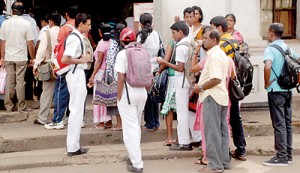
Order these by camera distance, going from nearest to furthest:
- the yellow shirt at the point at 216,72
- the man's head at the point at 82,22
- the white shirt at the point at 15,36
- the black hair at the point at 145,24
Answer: the yellow shirt at the point at 216,72 → the man's head at the point at 82,22 → the black hair at the point at 145,24 → the white shirt at the point at 15,36

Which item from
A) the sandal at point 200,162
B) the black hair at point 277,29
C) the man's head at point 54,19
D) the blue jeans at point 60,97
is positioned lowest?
the sandal at point 200,162

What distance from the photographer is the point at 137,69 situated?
623cm

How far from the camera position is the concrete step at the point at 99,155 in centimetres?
684

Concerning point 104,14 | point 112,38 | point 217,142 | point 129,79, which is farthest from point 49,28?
point 104,14

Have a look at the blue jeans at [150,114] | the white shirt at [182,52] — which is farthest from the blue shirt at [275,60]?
the blue jeans at [150,114]

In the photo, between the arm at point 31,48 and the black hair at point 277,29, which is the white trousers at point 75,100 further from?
the black hair at point 277,29

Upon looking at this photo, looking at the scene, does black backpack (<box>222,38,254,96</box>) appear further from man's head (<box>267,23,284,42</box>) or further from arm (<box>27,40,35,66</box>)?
arm (<box>27,40,35,66</box>)

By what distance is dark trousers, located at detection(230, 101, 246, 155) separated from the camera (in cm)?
705

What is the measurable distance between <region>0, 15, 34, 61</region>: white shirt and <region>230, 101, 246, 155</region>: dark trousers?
337 cm

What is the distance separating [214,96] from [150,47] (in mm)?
1677

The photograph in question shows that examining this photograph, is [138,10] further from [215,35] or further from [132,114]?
[132,114]

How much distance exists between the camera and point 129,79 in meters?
6.24

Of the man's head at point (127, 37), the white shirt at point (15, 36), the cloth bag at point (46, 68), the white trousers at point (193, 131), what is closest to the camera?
the man's head at point (127, 37)

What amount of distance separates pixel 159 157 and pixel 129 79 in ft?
4.93
